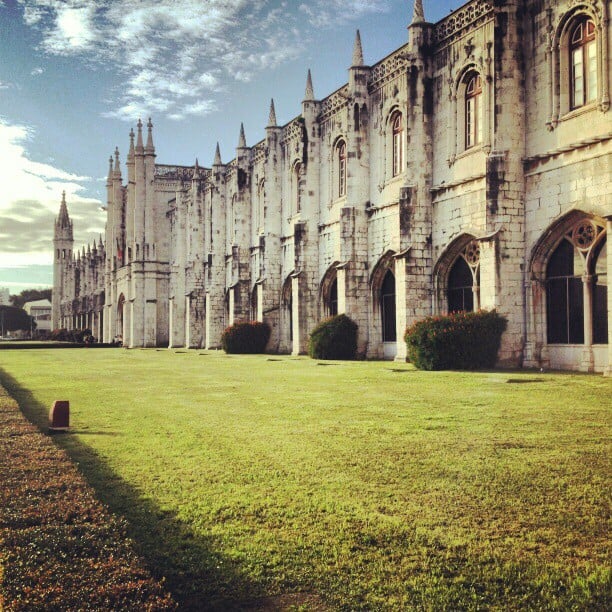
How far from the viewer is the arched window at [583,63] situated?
17.4 metres

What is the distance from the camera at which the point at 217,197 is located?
4469 centimetres

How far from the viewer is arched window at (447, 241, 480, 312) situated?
21.5m

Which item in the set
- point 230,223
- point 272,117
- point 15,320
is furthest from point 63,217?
point 272,117

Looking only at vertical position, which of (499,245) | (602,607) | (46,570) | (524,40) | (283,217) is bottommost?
(602,607)

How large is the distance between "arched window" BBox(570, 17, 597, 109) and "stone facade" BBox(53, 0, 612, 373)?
0.12 feet

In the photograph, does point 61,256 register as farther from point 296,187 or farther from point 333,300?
point 333,300

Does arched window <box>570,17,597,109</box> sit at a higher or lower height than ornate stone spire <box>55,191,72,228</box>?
lower

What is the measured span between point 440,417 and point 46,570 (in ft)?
23.3

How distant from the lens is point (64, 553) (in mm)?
3428

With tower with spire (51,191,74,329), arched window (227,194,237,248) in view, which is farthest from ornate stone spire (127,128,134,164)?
tower with spire (51,191,74,329)

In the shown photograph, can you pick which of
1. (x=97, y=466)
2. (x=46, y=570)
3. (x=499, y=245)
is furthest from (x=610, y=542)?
(x=499, y=245)

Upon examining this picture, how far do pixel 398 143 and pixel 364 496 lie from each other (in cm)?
2212

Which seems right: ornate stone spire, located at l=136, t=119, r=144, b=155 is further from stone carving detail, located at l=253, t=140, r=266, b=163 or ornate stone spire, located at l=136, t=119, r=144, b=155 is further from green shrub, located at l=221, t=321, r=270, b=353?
green shrub, located at l=221, t=321, r=270, b=353

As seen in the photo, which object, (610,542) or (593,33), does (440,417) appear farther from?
(593,33)
